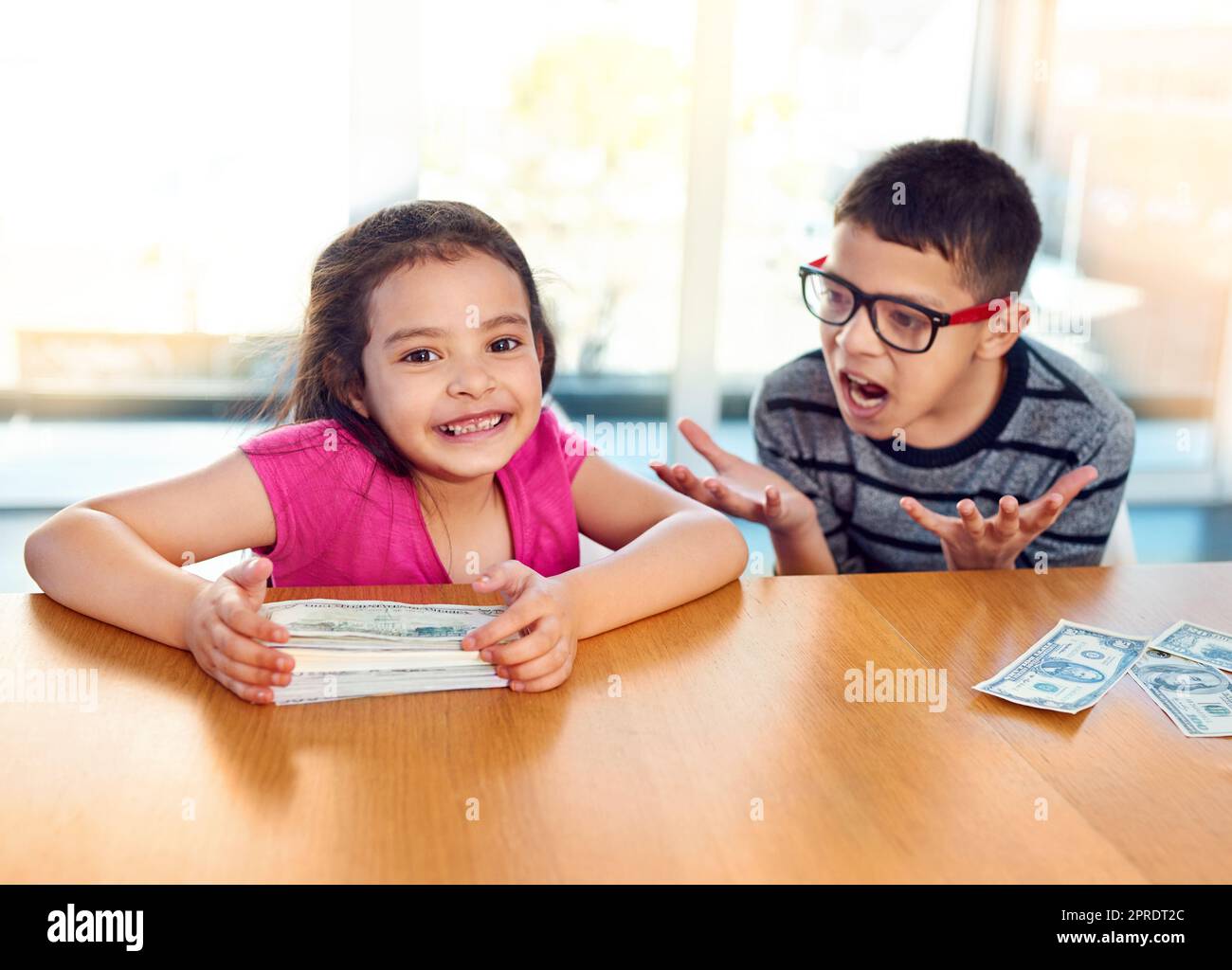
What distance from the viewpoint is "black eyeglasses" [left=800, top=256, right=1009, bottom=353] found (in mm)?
1984

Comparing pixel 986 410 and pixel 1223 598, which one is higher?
pixel 986 410

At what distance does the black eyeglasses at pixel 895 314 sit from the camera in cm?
198

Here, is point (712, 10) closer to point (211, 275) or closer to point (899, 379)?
point (211, 275)

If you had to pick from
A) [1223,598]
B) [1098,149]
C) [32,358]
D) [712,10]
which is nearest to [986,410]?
[1223,598]

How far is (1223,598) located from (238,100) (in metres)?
3.47

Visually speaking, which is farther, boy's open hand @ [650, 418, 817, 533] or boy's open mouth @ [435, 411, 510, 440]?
boy's open hand @ [650, 418, 817, 533]

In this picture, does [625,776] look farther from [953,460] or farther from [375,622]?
[953,460]

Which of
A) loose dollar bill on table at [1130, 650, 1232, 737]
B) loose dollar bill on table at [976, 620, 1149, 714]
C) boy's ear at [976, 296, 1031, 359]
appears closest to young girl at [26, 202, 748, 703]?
loose dollar bill on table at [976, 620, 1149, 714]

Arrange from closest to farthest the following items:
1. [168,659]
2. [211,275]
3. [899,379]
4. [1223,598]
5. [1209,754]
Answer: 1. [1209,754]
2. [168,659]
3. [1223,598]
4. [899,379]
5. [211,275]

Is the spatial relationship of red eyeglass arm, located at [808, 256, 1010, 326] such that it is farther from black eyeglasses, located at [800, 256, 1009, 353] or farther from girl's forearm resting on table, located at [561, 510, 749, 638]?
girl's forearm resting on table, located at [561, 510, 749, 638]

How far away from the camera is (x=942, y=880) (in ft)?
3.22

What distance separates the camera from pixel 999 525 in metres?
1.72

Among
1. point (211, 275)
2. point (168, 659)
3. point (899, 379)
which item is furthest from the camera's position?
point (211, 275)

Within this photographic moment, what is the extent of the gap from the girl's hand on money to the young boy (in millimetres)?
736
